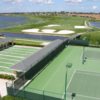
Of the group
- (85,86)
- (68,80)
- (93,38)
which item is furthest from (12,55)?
(93,38)

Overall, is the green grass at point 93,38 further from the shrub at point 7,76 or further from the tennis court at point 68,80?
the shrub at point 7,76

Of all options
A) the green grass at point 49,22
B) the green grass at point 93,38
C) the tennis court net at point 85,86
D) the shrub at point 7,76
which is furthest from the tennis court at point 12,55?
the green grass at point 49,22

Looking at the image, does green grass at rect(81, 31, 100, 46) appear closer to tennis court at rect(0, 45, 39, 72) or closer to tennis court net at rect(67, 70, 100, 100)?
tennis court at rect(0, 45, 39, 72)

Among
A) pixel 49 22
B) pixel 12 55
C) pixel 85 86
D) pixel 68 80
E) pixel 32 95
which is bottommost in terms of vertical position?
pixel 85 86

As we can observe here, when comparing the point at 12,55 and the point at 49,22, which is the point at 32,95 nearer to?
the point at 12,55

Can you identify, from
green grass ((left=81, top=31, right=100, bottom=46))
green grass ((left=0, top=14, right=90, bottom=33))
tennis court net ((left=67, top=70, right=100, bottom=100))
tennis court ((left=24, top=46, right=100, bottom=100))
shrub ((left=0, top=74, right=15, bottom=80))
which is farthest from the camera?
green grass ((left=0, top=14, right=90, bottom=33))

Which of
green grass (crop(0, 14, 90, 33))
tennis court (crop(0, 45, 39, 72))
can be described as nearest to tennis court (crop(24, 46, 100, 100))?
tennis court (crop(0, 45, 39, 72))
